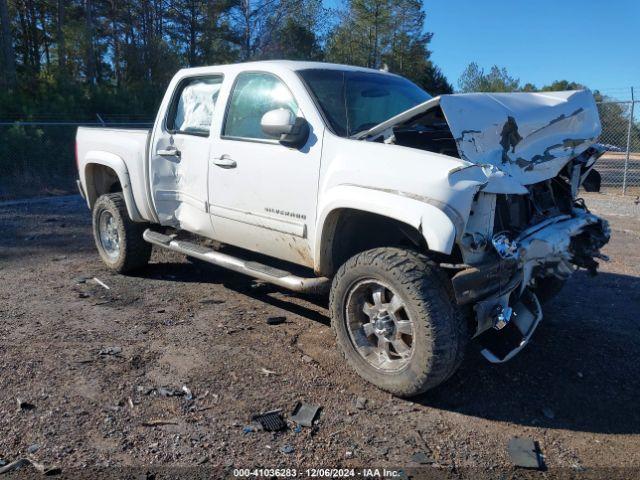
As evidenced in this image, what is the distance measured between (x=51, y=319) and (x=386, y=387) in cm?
306

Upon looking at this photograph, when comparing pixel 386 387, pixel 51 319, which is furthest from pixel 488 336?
pixel 51 319

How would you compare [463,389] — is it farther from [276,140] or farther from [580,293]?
[580,293]

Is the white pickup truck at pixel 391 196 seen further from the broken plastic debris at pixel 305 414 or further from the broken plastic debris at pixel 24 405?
the broken plastic debris at pixel 24 405

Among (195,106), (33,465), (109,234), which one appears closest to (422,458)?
(33,465)

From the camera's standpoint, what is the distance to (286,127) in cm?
405

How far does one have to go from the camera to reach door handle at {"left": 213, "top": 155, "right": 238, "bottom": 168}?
470 cm

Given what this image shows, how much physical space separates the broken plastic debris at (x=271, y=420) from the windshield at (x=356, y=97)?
196 cm

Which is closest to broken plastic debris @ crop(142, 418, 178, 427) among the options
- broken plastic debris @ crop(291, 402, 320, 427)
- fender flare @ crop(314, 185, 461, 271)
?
broken plastic debris @ crop(291, 402, 320, 427)

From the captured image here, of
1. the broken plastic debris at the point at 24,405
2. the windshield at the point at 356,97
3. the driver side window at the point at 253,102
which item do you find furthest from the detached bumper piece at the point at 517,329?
the broken plastic debris at the point at 24,405

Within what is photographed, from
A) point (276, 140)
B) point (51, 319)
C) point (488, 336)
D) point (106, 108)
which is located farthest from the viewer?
point (106, 108)

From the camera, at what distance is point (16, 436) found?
322cm

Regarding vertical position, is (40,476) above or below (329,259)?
below

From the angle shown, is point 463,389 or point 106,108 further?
point 106,108

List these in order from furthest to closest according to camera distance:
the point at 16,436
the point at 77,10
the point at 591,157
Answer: the point at 77,10 → the point at 591,157 → the point at 16,436
